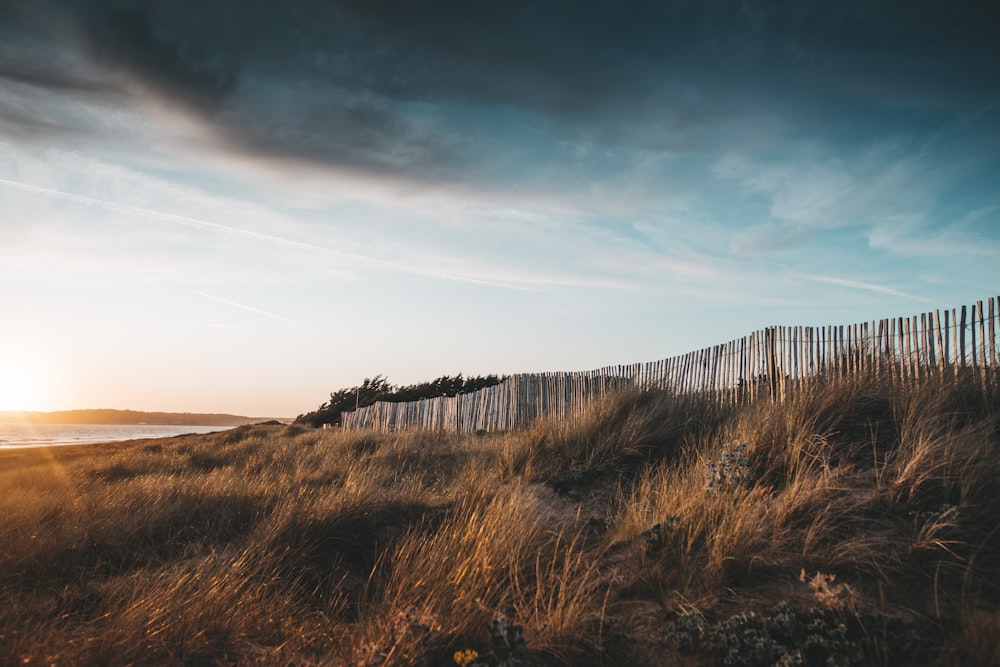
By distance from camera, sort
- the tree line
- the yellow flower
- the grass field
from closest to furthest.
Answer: the yellow flower → the grass field → the tree line

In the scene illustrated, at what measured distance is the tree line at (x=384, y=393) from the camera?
2439 cm

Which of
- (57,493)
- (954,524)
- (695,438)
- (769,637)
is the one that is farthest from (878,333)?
(57,493)

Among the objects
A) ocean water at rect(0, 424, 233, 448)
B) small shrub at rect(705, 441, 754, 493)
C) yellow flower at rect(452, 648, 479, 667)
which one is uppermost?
small shrub at rect(705, 441, 754, 493)

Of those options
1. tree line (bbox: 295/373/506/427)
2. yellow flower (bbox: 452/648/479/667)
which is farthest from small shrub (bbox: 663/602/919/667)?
tree line (bbox: 295/373/506/427)

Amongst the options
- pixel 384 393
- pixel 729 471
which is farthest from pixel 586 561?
pixel 384 393

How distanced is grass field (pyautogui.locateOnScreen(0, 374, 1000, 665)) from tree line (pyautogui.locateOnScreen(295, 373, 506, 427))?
1862cm

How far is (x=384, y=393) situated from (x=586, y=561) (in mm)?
23167

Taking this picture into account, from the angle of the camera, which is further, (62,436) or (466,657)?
(62,436)

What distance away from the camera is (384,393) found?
84.3ft

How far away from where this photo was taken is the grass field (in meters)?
2.47

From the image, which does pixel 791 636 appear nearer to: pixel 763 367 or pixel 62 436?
pixel 763 367

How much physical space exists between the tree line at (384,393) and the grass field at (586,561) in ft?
61.1

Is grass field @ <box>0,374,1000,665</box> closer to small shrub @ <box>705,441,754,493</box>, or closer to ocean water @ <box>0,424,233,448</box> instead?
small shrub @ <box>705,441,754,493</box>

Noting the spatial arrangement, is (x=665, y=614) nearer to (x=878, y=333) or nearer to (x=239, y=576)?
(x=239, y=576)
